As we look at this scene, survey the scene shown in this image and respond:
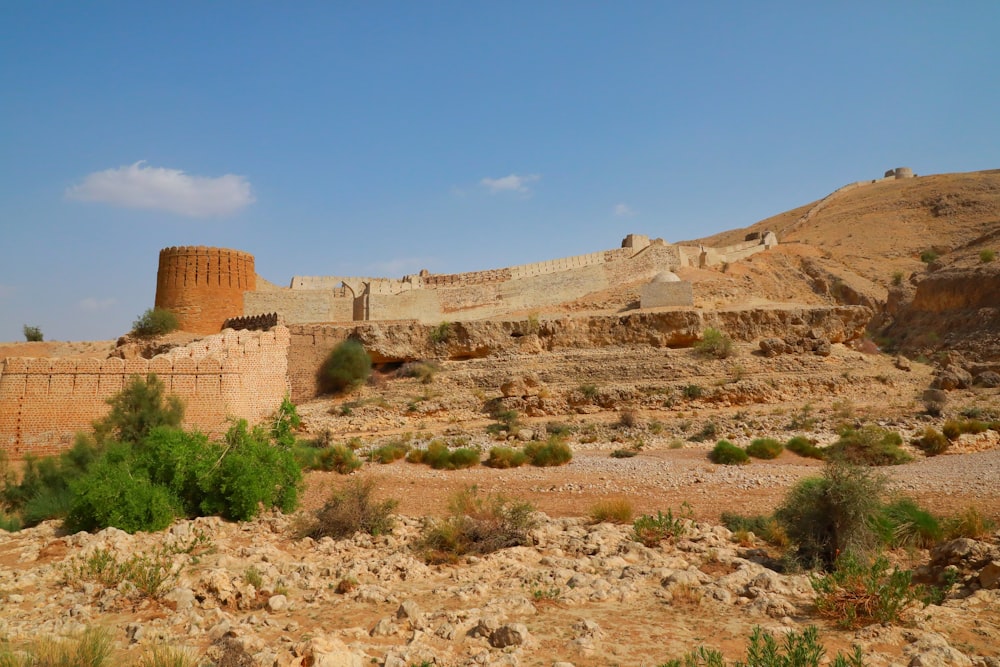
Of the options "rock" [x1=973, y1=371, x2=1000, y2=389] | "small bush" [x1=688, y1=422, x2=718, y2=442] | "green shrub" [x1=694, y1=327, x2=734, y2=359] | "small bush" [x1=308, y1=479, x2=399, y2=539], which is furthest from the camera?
"green shrub" [x1=694, y1=327, x2=734, y2=359]

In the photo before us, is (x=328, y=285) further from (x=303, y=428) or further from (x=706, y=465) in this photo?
(x=706, y=465)

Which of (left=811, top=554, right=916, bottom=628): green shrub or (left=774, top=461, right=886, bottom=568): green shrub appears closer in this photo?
(left=811, top=554, right=916, bottom=628): green shrub

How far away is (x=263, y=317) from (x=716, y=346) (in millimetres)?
15453

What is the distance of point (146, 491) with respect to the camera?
9.45 m

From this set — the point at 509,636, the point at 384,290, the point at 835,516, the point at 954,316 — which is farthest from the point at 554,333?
the point at 509,636

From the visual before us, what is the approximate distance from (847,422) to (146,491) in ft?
52.6

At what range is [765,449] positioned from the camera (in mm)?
15125

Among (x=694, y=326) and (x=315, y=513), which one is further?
(x=694, y=326)

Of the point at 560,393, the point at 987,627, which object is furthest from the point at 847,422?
the point at 987,627

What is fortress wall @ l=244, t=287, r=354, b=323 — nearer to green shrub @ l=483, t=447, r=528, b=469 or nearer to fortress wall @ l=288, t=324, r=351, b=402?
fortress wall @ l=288, t=324, r=351, b=402

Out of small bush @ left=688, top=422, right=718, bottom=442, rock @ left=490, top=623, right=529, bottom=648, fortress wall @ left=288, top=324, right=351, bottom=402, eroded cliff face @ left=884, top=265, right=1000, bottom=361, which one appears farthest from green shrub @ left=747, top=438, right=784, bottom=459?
fortress wall @ left=288, top=324, right=351, bottom=402

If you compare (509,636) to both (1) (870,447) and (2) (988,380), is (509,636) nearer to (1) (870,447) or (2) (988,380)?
(1) (870,447)

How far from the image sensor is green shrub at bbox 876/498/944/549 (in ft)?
26.6

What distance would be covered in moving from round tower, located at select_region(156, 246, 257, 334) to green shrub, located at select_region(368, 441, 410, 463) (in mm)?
11799
